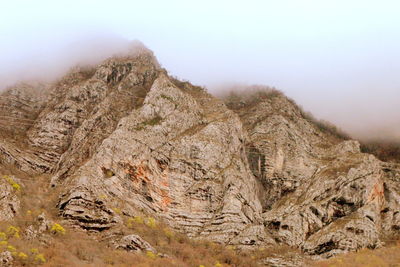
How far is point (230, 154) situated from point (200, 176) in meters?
8.76

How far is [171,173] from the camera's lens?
72.5 metres

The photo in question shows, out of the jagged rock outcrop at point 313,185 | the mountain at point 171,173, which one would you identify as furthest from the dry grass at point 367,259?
the mountain at point 171,173

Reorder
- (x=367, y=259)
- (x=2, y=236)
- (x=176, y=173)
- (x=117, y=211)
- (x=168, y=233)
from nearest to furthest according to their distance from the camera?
(x=2, y=236) < (x=117, y=211) < (x=168, y=233) < (x=367, y=259) < (x=176, y=173)

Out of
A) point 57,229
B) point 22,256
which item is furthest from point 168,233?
point 22,256

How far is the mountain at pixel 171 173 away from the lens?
60.1 m

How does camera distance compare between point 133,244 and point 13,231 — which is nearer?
point 13,231

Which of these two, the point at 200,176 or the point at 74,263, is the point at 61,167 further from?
the point at 74,263

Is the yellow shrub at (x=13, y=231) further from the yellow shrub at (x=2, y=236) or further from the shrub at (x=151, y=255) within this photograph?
the shrub at (x=151, y=255)

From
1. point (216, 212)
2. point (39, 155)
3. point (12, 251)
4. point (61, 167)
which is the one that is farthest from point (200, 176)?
point (12, 251)

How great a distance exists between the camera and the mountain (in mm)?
60094

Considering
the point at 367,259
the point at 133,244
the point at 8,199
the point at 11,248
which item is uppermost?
the point at 8,199

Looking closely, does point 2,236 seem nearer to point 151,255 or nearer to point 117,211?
point 117,211

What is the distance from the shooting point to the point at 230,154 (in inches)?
3155

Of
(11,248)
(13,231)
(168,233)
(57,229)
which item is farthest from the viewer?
(168,233)
